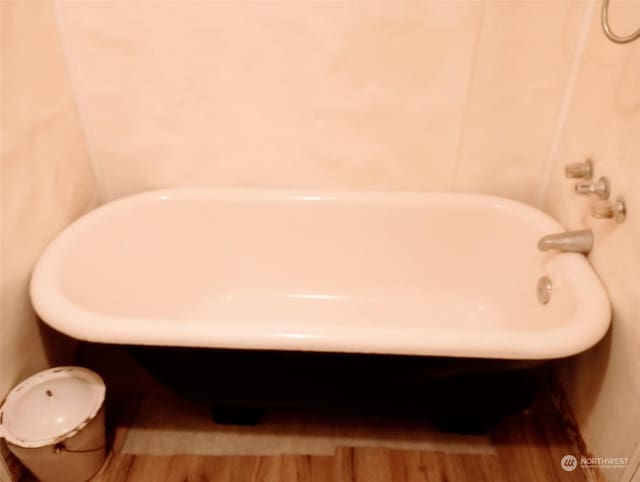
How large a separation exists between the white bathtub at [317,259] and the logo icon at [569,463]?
13.0 inches

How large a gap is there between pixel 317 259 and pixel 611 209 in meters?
0.83

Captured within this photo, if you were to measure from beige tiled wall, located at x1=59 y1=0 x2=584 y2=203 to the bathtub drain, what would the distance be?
1.16 feet

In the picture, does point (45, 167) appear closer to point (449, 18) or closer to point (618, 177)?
point (449, 18)

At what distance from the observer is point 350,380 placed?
3.69 ft

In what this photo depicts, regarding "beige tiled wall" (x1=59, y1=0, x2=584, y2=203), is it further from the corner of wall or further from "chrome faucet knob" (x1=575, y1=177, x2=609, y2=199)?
"chrome faucet knob" (x1=575, y1=177, x2=609, y2=199)

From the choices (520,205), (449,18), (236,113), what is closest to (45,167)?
(236,113)

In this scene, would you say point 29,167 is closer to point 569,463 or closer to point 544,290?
point 544,290

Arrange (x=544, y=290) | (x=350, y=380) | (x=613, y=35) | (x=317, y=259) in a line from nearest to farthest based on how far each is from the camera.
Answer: (x=613, y=35) < (x=350, y=380) < (x=544, y=290) < (x=317, y=259)

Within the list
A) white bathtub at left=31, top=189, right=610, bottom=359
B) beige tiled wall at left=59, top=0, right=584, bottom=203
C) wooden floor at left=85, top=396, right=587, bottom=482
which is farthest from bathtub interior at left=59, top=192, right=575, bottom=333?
wooden floor at left=85, top=396, right=587, bottom=482

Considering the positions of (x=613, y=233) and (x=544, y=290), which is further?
(x=544, y=290)

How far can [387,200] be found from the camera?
1538mm

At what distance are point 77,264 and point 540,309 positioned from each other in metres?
1.20

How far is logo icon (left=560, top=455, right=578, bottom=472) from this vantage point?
4.21 feet

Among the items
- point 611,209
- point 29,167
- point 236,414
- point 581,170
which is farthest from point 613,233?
point 29,167
